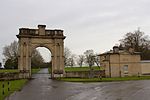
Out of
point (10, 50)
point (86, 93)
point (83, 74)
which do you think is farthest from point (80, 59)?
point (86, 93)

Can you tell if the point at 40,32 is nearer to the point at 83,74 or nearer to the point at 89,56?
the point at 83,74

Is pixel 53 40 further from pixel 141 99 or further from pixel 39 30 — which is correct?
pixel 141 99

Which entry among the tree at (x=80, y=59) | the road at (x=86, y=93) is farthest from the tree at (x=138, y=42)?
the road at (x=86, y=93)

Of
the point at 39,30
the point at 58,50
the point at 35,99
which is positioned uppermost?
the point at 39,30

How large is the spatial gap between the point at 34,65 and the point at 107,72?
47.9 meters

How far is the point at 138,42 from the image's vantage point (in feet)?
233

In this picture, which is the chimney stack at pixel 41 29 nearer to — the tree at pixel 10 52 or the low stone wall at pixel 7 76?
the low stone wall at pixel 7 76

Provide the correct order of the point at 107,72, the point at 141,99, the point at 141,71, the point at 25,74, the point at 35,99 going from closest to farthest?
1. the point at 141,99
2. the point at 35,99
3. the point at 25,74
4. the point at 107,72
5. the point at 141,71

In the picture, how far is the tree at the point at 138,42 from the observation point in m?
70.6

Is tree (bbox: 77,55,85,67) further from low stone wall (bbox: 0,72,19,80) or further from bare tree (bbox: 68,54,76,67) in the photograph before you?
low stone wall (bbox: 0,72,19,80)

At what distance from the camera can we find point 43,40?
44.7 metres

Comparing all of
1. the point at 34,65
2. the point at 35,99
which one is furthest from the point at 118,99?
the point at 34,65

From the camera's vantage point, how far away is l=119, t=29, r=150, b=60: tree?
231ft

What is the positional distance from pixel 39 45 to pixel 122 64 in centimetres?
1518
